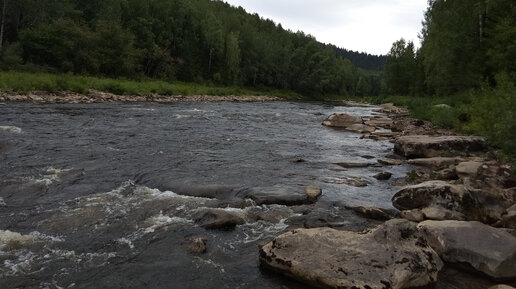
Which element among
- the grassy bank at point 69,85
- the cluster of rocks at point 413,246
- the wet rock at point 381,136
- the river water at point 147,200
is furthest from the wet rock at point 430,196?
the grassy bank at point 69,85

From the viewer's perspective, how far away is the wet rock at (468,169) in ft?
42.9

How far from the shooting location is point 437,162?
15789mm

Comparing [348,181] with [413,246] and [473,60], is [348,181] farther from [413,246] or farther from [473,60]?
[473,60]

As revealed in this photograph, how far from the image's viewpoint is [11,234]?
316 inches

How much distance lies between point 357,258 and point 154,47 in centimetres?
7080

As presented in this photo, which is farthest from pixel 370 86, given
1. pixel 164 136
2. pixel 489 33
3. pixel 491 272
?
pixel 491 272

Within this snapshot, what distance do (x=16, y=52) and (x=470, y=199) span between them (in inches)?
2001

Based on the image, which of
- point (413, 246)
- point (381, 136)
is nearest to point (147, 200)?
point (413, 246)

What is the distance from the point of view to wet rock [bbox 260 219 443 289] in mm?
6551

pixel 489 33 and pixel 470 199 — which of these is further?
pixel 489 33

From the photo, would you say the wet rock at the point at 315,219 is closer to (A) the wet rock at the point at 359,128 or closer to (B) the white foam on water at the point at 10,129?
(B) the white foam on water at the point at 10,129

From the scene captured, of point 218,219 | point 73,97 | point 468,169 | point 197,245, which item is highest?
point 468,169

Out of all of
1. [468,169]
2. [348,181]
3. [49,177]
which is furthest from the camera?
[348,181]

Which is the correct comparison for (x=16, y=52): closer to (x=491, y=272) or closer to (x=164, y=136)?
(x=164, y=136)
